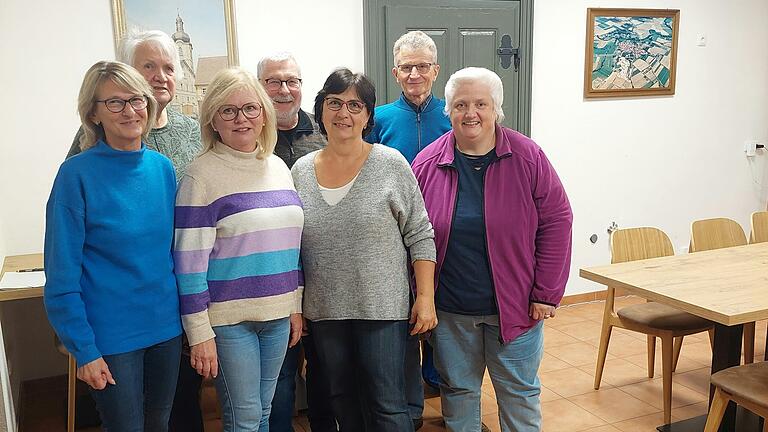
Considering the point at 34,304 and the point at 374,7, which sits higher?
the point at 374,7

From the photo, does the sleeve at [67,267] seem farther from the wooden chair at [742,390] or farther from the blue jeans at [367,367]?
the wooden chair at [742,390]

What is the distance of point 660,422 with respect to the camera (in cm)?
277

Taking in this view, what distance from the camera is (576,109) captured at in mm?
4277

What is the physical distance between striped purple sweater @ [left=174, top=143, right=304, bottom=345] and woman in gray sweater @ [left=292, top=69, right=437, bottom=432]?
0.38 ft

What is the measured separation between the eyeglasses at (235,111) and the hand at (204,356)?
0.60 meters

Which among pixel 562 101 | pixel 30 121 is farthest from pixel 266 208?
pixel 562 101

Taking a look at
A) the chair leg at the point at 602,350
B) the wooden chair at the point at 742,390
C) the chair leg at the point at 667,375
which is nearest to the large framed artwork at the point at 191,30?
the chair leg at the point at 602,350

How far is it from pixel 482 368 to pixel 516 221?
0.52 m

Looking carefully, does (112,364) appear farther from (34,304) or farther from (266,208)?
(34,304)

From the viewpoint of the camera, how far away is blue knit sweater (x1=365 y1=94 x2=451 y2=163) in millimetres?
2609

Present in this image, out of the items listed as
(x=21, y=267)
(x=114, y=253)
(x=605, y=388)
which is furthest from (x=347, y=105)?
(x=605, y=388)

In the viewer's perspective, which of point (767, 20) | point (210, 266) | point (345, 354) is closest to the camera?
point (210, 266)

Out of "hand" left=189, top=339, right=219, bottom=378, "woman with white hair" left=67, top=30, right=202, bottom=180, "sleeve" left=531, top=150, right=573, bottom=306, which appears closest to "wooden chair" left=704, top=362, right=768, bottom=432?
"sleeve" left=531, top=150, right=573, bottom=306

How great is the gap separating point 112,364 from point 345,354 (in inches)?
26.4
